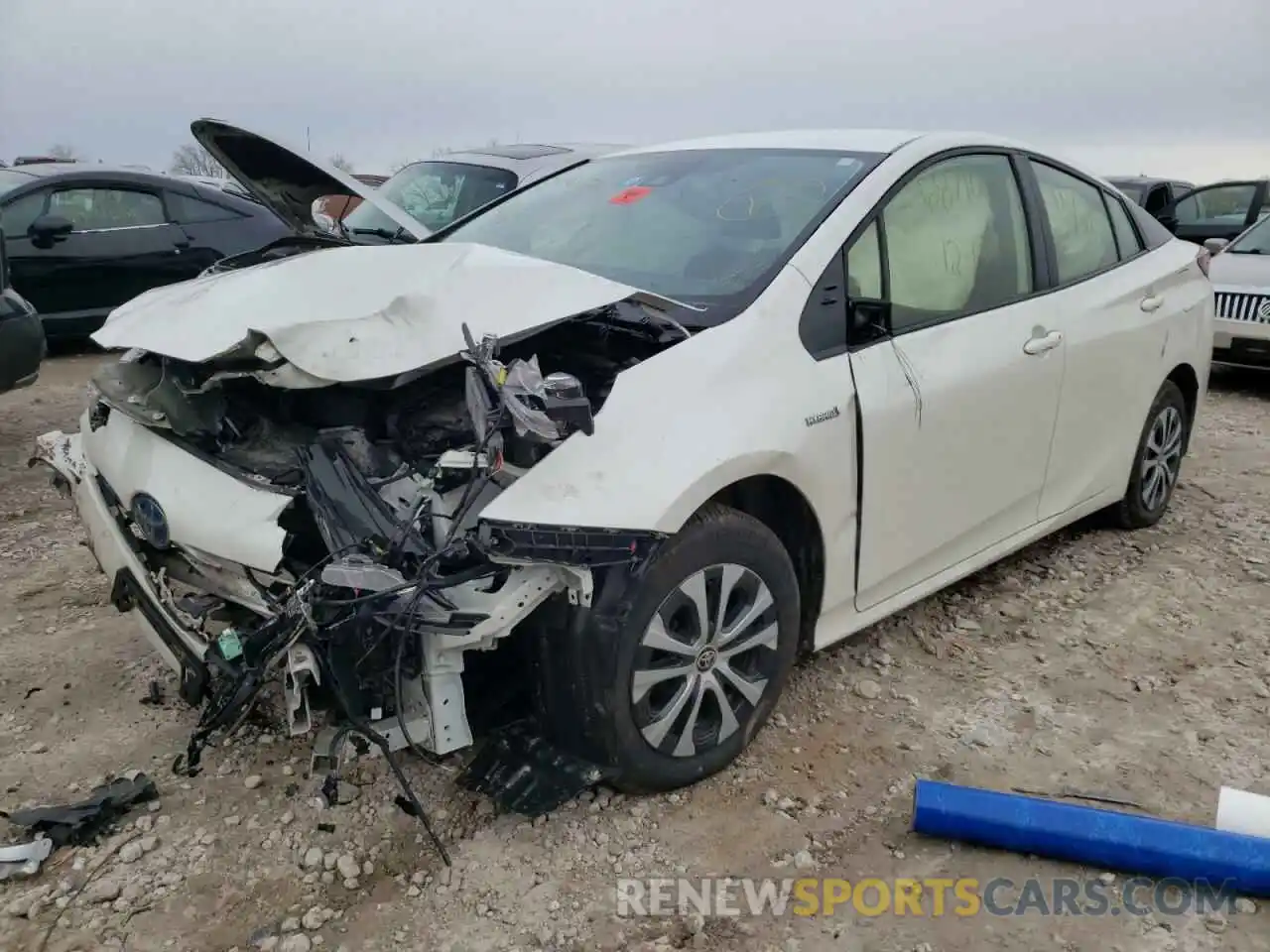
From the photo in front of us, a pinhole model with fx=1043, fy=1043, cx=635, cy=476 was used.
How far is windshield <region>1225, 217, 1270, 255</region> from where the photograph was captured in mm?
8109

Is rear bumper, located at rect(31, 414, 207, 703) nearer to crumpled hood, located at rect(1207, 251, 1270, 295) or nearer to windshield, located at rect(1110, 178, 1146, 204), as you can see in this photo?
crumpled hood, located at rect(1207, 251, 1270, 295)

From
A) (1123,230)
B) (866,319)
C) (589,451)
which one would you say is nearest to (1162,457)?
(1123,230)

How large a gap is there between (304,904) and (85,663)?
4.83ft

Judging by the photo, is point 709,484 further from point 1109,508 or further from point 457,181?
point 457,181

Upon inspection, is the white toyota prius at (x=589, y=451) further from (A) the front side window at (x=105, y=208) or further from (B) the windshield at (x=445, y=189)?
(A) the front side window at (x=105, y=208)

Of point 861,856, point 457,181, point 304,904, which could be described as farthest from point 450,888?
point 457,181

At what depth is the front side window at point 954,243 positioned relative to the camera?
10.0 feet

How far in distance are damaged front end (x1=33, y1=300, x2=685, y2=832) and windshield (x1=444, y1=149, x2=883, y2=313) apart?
383 millimetres

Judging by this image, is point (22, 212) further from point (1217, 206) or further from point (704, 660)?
point (1217, 206)

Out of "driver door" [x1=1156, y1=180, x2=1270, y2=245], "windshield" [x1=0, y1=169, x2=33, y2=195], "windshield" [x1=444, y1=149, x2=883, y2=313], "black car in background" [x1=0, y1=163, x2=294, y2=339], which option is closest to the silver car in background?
"black car in background" [x1=0, y1=163, x2=294, y2=339]

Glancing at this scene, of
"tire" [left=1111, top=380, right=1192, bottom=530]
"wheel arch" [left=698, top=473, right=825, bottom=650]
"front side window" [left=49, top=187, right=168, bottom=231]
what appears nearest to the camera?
"wheel arch" [left=698, top=473, right=825, bottom=650]

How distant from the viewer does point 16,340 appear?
17.3 feet

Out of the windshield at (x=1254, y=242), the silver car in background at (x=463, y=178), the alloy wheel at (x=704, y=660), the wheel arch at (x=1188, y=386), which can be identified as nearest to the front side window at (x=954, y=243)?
the alloy wheel at (x=704, y=660)

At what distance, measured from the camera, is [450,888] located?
7.79ft
